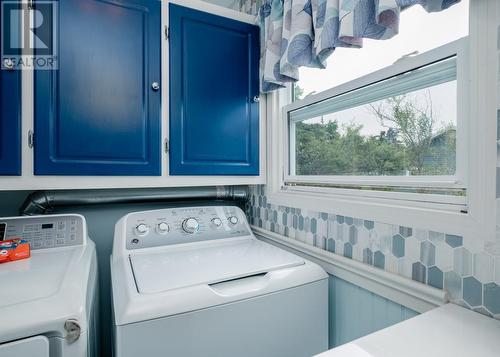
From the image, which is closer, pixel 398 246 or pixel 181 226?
pixel 398 246

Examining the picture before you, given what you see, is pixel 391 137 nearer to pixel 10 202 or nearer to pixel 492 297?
pixel 492 297

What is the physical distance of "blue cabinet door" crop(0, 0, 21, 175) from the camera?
1078 mm

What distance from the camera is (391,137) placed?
1.10m

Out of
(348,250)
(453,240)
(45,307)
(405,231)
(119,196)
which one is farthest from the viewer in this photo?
(119,196)

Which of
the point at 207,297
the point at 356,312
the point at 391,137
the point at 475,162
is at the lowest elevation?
the point at 356,312

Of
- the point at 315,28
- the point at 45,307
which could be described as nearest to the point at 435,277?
the point at 315,28

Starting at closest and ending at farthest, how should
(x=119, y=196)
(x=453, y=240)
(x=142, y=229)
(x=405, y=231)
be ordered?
(x=453, y=240), (x=405, y=231), (x=142, y=229), (x=119, y=196)

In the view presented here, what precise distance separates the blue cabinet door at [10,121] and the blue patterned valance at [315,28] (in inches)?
42.5

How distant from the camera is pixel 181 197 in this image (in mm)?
1746

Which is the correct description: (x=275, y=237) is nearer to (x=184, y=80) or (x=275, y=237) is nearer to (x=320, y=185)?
(x=320, y=185)

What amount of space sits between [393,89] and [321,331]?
1002 mm

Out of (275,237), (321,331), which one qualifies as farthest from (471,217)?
(275,237)

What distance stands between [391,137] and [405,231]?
14.9 inches

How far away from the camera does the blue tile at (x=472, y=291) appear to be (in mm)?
757
